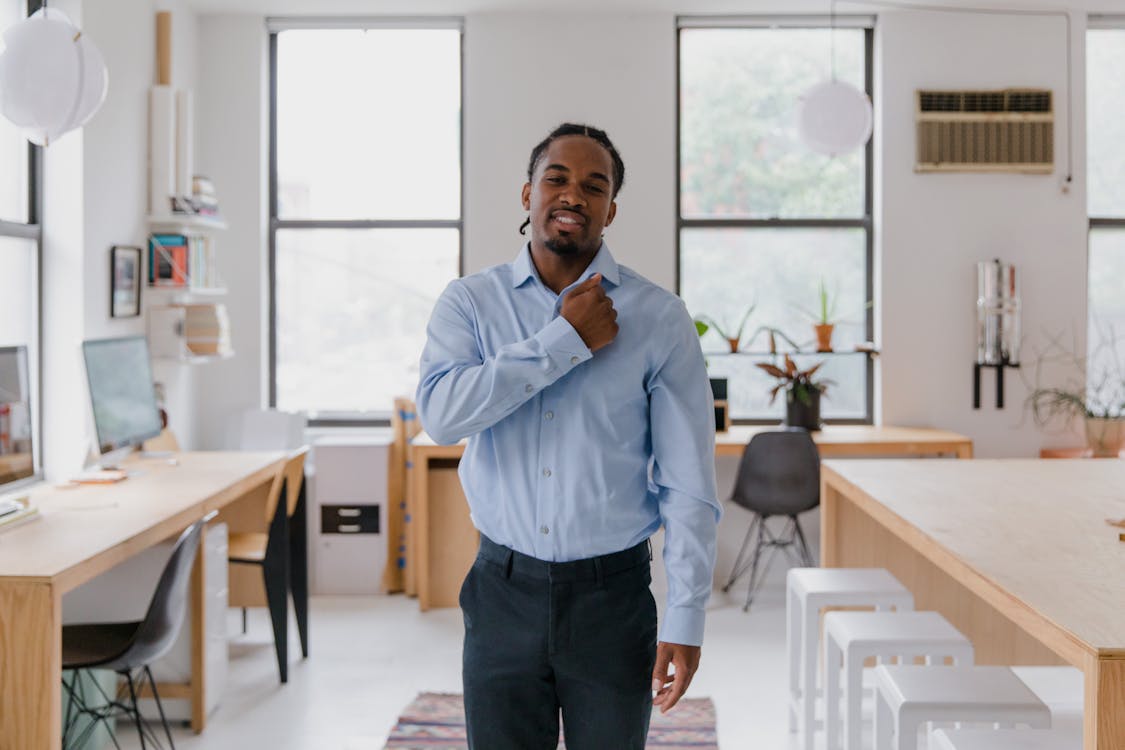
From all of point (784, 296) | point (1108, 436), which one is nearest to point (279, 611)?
point (784, 296)

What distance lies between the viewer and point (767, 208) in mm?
5941

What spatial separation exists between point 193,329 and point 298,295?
94 cm

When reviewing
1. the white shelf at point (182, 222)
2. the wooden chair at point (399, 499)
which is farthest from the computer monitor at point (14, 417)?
the wooden chair at point (399, 499)

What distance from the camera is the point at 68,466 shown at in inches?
176

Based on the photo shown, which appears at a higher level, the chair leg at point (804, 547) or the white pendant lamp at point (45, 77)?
the white pendant lamp at point (45, 77)

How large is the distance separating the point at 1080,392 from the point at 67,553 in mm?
4793

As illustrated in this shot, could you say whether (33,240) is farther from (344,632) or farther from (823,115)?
(823,115)

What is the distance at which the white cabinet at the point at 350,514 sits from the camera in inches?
213

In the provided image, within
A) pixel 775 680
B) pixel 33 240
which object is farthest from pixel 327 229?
pixel 775 680

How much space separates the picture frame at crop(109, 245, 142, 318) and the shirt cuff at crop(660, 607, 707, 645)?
3.57 metres

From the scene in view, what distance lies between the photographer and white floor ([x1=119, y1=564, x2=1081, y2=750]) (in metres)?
3.60

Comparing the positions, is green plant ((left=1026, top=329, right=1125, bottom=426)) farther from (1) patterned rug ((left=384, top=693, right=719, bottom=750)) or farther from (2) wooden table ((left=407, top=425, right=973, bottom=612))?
(1) patterned rug ((left=384, top=693, right=719, bottom=750))

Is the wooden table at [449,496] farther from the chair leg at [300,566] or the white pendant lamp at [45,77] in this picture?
the white pendant lamp at [45,77]

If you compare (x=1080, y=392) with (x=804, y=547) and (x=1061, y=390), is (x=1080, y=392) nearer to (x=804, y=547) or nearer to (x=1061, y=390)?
(x=1061, y=390)
